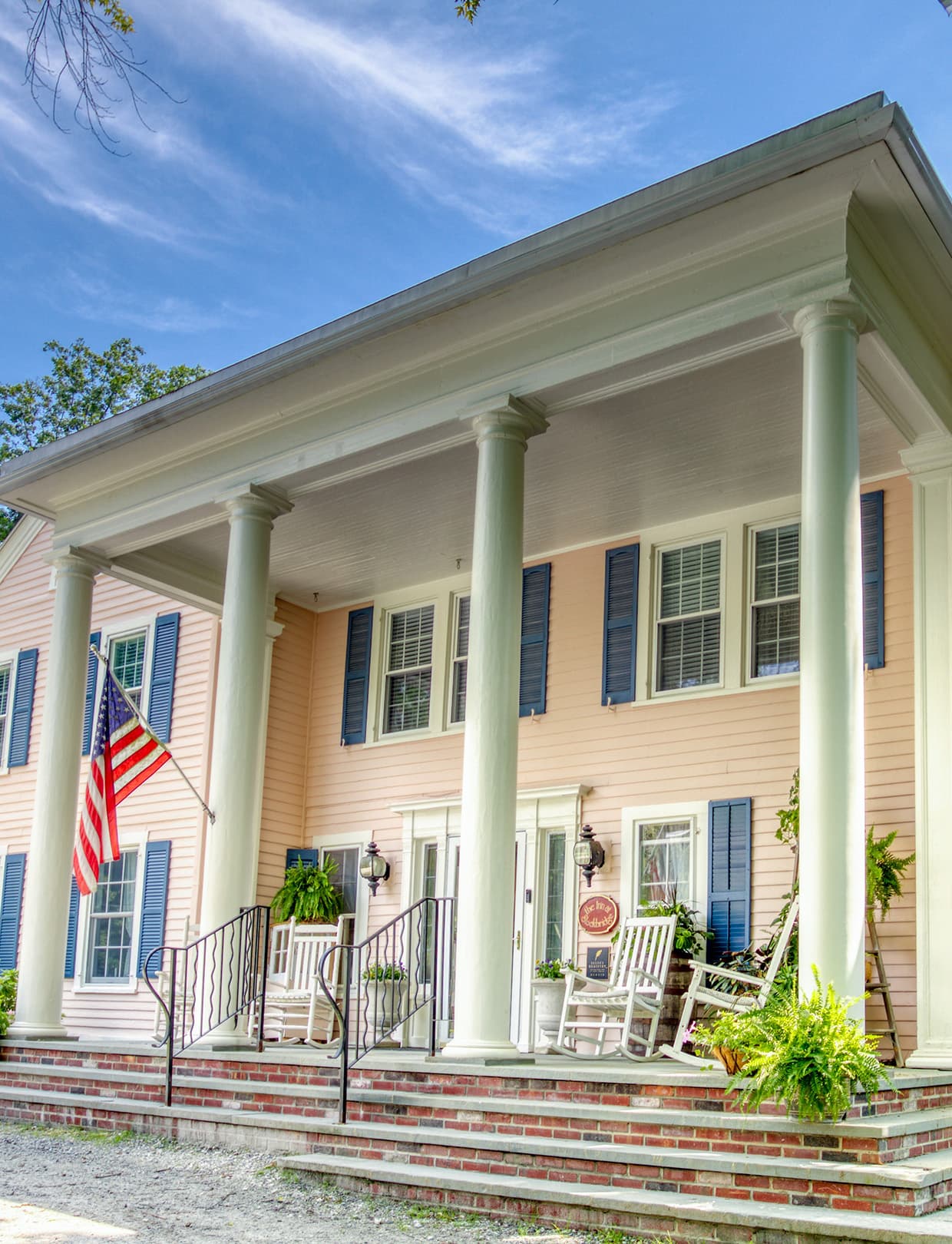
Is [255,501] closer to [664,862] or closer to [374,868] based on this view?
[374,868]

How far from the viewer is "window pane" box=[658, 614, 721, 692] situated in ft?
32.9

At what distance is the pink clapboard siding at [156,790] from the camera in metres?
12.5

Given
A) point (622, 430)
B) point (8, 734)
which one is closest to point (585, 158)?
point (8, 734)

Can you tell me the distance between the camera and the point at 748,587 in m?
9.86

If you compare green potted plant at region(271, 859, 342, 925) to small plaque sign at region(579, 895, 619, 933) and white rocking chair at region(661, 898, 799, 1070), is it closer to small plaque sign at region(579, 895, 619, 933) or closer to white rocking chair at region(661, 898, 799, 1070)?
small plaque sign at region(579, 895, 619, 933)

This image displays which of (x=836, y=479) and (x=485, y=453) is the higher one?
(x=485, y=453)

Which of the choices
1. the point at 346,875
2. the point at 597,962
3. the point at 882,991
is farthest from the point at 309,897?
the point at 882,991

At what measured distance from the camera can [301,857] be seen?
40.6ft

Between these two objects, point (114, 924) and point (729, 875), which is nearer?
point (729, 875)

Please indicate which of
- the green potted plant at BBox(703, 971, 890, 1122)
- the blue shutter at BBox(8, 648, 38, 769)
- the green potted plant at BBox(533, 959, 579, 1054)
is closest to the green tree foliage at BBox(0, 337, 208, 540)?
the blue shutter at BBox(8, 648, 38, 769)

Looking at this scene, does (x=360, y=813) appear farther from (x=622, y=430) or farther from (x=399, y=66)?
(x=399, y=66)

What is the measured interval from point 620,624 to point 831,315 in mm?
4239

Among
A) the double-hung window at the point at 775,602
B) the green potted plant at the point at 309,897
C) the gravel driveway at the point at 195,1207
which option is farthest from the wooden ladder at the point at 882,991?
the green potted plant at the point at 309,897

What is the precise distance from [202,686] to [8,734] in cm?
296
